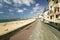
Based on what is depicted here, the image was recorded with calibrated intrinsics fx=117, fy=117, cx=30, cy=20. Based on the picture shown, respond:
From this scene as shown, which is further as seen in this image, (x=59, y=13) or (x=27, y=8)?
(x=59, y=13)

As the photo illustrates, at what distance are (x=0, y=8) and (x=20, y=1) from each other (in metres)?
2.41

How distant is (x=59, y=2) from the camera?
1423 centimetres

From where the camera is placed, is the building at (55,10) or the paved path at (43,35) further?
the building at (55,10)

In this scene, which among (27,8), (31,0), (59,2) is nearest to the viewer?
(31,0)

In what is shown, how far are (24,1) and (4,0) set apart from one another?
1.78 metres

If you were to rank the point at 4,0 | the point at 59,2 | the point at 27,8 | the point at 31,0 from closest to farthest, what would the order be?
the point at 4,0, the point at 31,0, the point at 27,8, the point at 59,2

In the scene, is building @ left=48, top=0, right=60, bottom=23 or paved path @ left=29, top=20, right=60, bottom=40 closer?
paved path @ left=29, top=20, right=60, bottom=40

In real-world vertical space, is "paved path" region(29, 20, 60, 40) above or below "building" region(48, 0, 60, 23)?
below

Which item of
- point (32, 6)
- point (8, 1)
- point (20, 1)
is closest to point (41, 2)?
point (32, 6)

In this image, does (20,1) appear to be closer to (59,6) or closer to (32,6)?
(32,6)

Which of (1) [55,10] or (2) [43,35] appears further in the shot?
(1) [55,10]

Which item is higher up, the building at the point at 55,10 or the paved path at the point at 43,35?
the building at the point at 55,10

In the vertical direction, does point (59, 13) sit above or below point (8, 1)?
below

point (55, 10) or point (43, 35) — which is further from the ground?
point (55, 10)
